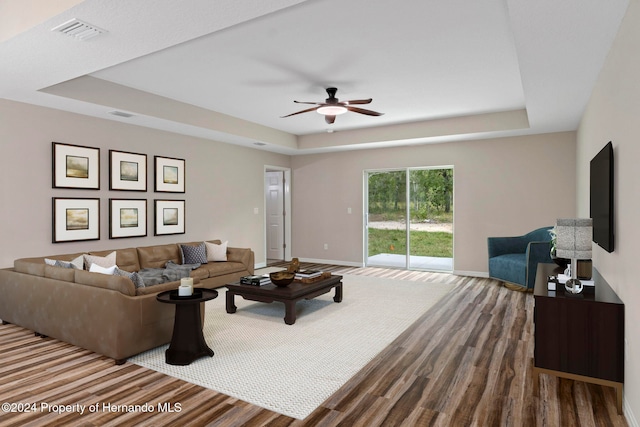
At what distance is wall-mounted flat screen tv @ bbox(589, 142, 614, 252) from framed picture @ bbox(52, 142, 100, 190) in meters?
5.63

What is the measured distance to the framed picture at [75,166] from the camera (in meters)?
4.80

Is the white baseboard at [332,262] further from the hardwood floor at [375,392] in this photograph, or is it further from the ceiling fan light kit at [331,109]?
the hardwood floor at [375,392]

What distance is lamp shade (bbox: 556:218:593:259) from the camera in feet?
10.2

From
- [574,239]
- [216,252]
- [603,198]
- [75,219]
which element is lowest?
[216,252]

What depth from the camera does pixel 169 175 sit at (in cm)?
623

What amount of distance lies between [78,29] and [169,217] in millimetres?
3837

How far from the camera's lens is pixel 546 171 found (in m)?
6.46

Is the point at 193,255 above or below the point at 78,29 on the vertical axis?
below

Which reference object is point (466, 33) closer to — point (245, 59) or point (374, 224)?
point (245, 59)

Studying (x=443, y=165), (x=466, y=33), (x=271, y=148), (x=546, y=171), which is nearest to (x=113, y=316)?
(x=466, y=33)

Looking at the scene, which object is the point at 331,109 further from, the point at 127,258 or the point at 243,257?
the point at 127,258

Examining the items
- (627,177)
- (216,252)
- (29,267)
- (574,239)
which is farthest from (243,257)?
(627,177)

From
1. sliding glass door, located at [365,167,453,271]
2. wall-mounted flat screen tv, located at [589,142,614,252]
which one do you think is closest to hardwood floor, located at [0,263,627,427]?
wall-mounted flat screen tv, located at [589,142,614,252]

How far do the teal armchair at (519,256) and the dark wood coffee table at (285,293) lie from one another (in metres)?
2.86
